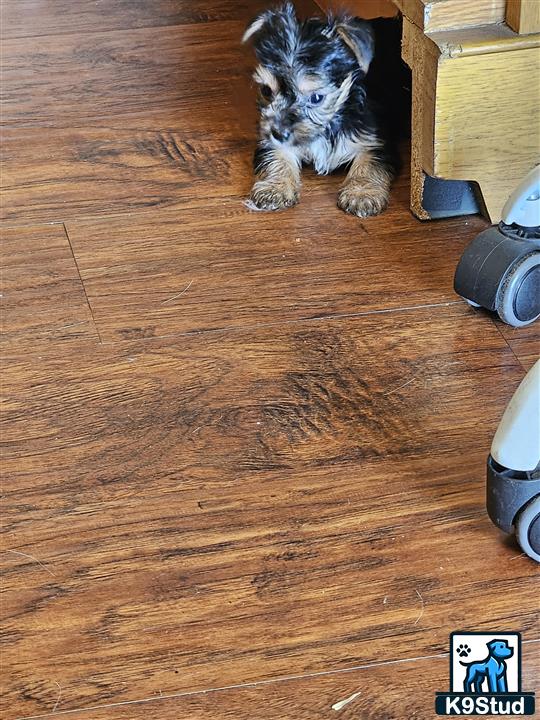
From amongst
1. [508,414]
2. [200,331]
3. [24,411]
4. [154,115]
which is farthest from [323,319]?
[154,115]

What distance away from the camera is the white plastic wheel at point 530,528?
4.39 feet

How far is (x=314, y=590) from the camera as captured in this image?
4.56 feet

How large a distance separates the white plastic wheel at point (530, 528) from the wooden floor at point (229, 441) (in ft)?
0.12

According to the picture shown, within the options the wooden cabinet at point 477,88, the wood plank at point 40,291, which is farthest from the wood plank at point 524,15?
the wood plank at point 40,291

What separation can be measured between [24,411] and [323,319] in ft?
1.76

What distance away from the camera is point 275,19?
2414 mm

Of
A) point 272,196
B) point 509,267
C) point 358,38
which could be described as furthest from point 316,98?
point 509,267

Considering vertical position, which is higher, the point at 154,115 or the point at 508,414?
the point at 508,414

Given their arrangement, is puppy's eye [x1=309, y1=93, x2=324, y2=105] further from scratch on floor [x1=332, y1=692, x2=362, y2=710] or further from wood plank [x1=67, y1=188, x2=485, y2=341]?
scratch on floor [x1=332, y1=692, x2=362, y2=710]

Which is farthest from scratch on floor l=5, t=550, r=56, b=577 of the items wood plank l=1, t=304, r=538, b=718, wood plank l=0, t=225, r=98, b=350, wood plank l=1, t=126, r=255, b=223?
wood plank l=1, t=126, r=255, b=223

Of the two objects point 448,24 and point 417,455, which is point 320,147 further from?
point 417,455

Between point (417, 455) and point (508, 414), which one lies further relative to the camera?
point (417, 455)

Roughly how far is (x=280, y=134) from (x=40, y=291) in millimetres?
652

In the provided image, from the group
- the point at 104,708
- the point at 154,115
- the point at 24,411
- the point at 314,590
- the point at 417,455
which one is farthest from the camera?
the point at 154,115
